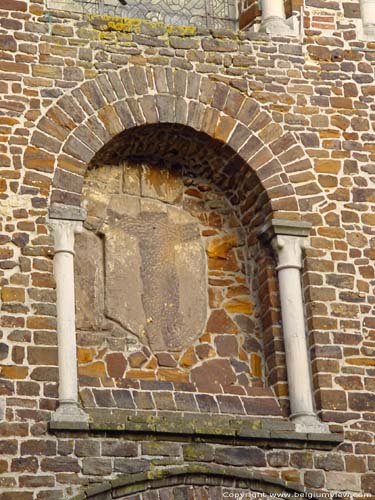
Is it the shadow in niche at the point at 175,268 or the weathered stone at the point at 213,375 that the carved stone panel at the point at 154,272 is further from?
the weathered stone at the point at 213,375

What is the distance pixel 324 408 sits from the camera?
1499 centimetres

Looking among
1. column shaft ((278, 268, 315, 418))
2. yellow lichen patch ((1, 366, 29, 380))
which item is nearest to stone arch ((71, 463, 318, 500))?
column shaft ((278, 268, 315, 418))

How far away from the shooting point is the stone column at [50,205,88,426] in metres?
14.3

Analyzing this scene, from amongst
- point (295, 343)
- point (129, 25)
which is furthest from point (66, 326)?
point (129, 25)

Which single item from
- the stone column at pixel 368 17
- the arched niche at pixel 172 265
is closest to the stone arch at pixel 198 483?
the arched niche at pixel 172 265

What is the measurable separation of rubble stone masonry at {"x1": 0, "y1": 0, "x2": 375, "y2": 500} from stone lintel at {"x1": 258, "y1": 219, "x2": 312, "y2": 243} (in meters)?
0.10

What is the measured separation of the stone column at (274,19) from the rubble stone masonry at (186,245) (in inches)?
5.2

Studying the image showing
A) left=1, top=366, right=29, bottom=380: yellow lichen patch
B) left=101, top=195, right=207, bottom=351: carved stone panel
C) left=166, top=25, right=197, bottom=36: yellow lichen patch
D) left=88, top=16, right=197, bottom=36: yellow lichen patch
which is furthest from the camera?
left=166, top=25, right=197, bottom=36: yellow lichen patch

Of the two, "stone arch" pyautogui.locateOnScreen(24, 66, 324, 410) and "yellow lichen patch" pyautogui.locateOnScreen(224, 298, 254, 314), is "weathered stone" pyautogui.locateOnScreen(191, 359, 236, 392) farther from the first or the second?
"yellow lichen patch" pyautogui.locateOnScreen(224, 298, 254, 314)

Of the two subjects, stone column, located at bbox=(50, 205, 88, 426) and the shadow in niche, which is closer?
stone column, located at bbox=(50, 205, 88, 426)

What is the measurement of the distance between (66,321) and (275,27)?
3.81 metres

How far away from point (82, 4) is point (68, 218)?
2.60 meters

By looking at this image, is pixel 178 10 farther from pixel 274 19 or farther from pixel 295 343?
pixel 295 343

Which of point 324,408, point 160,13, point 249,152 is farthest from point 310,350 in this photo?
point 160,13
